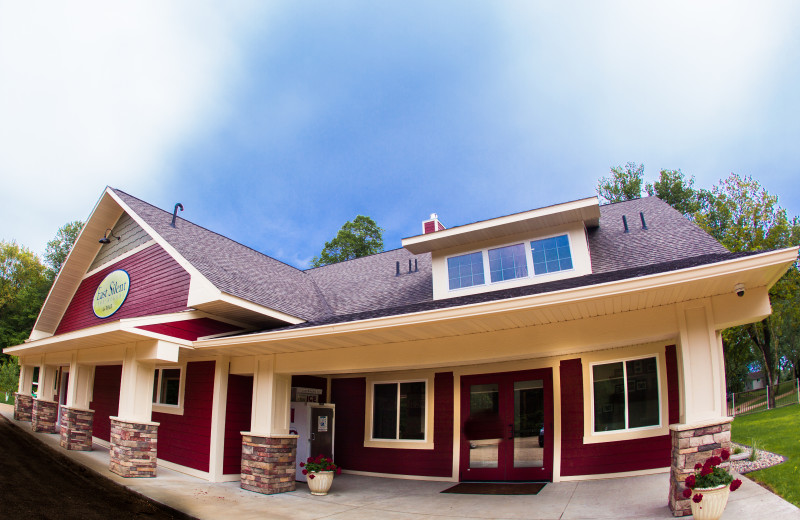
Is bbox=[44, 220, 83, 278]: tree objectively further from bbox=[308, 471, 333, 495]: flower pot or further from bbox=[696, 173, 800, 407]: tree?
bbox=[696, 173, 800, 407]: tree

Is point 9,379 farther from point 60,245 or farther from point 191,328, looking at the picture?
point 191,328

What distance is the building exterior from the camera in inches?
241

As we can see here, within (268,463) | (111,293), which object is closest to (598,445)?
(268,463)

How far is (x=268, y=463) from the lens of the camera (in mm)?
9062

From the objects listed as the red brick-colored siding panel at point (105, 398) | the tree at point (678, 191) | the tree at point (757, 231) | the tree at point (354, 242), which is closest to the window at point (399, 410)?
the red brick-colored siding panel at point (105, 398)

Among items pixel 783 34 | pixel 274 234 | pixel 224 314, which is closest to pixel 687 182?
pixel 783 34

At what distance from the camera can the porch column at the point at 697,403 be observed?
18.4 ft

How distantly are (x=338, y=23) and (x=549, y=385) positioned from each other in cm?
1458

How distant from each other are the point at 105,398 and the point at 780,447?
56.2 ft

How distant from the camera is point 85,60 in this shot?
54.6 feet

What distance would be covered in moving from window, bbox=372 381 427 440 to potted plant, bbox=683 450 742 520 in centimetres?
627

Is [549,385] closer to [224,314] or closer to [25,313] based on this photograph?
[224,314]

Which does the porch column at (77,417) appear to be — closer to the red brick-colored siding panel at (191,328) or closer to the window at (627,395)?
the red brick-colored siding panel at (191,328)

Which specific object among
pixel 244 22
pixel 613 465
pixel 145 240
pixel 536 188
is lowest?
pixel 613 465
